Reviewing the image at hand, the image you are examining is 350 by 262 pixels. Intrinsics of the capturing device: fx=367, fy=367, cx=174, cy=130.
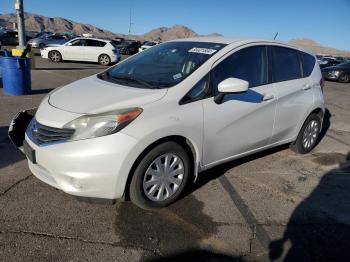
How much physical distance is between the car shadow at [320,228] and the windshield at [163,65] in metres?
1.87

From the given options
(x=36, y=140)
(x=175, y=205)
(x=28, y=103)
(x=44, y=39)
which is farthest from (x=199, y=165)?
(x=44, y=39)

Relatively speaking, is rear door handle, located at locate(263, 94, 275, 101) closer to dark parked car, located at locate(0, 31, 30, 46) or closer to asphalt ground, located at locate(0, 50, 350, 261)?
asphalt ground, located at locate(0, 50, 350, 261)

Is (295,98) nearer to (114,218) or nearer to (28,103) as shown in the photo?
(114,218)

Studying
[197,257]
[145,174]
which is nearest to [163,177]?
[145,174]

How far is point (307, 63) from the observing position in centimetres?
549

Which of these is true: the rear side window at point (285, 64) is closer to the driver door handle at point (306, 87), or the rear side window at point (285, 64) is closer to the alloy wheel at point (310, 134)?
the driver door handle at point (306, 87)

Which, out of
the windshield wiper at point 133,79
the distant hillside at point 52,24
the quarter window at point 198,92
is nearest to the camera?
the quarter window at point 198,92

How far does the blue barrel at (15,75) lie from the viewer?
892 cm

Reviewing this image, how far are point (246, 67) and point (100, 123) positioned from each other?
1.98 meters

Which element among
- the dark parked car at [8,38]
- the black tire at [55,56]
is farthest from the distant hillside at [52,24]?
the black tire at [55,56]

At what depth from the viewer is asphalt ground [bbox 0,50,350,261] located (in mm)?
3045

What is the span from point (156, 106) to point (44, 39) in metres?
31.7

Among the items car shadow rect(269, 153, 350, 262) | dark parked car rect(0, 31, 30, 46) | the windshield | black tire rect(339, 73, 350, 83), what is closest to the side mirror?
the windshield

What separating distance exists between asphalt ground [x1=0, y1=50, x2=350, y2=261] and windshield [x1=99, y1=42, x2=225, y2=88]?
1.31 metres
